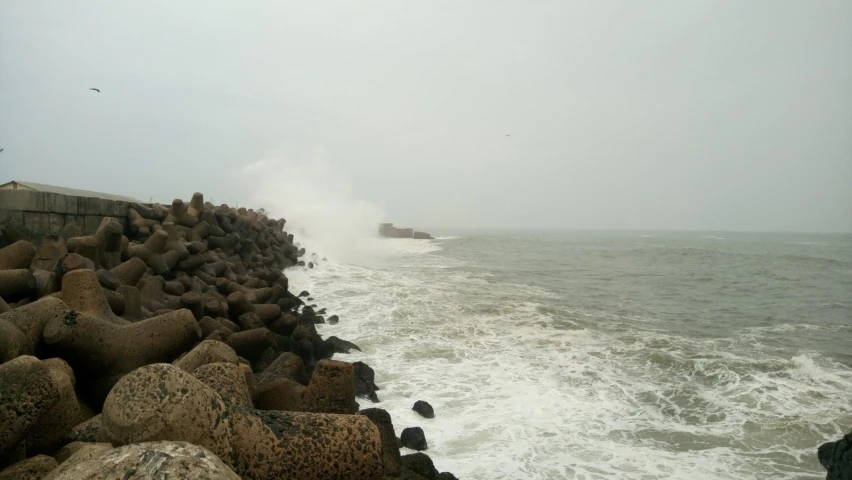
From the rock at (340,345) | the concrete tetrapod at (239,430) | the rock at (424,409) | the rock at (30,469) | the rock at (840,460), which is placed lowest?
the rock at (424,409)

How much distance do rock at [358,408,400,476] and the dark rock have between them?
854mm

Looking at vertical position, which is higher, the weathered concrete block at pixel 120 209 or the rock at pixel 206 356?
the weathered concrete block at pixel 120 209

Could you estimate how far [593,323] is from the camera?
34.7 ft

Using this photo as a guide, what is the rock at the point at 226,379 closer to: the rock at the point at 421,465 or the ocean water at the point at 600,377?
the rock at the point at 421,465

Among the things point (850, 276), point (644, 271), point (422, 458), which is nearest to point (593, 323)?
point (422, 458)

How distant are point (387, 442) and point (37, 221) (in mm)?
5805

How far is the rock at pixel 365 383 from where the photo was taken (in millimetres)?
5875

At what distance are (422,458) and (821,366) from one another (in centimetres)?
727

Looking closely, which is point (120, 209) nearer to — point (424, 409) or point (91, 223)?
point (91, 223)

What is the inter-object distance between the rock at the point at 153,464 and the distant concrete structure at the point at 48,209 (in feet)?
19.0

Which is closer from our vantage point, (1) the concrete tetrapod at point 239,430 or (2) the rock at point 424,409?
(1) the concrete tetrapod at point 239,430

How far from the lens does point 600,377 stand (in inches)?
280

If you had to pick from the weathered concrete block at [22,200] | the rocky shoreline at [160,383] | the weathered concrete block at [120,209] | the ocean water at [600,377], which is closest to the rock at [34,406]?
the rocky shoreline at [160,383]

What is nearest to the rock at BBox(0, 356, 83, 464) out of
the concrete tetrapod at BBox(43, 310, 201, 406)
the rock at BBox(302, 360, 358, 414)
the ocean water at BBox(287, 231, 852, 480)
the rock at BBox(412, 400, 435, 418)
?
the concrete tetrapod at BBox(43, 310, 201, 406)
